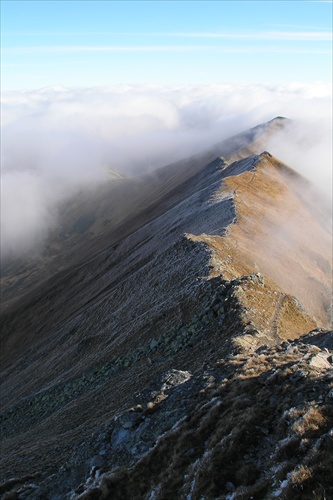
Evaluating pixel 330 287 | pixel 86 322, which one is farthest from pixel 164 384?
pixel 330 287

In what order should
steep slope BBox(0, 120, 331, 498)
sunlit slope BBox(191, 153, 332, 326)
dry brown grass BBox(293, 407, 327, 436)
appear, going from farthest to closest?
1. sunlit slope BBox(191, 153, 332, 326)
2. steep slope BBox(0, 120, 331, 498)
3. dry brown grass BBox(293, 407, 327, 436)

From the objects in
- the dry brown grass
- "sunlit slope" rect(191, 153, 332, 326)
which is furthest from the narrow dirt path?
the dry brown grass

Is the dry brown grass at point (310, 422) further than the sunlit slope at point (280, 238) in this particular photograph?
No

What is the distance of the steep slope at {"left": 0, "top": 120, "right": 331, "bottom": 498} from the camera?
22614 millimetres

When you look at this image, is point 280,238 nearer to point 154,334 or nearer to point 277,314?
point 277,314

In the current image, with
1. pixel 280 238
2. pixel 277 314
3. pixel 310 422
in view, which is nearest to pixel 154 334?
pixel 277 314

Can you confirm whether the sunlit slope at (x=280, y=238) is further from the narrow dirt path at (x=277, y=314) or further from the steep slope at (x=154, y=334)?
the narrow dirt path at (x=277, y=314)

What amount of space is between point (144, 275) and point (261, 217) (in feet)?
102

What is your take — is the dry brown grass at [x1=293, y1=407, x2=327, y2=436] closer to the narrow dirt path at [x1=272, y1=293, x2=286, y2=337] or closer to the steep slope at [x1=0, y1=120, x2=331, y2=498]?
the steep slope at [x1=0, y1=120, x2=331, y2=498]

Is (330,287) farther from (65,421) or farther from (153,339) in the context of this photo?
(65,421)

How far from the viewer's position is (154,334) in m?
40.7

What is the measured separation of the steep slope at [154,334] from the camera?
22614 millimetres

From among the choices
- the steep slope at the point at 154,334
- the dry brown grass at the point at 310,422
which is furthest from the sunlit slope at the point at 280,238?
the dry brown grass at the point at 310,422

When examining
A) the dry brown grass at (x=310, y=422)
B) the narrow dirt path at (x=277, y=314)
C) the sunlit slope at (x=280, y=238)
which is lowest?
the dry brown grass at (x=310, y=422)
